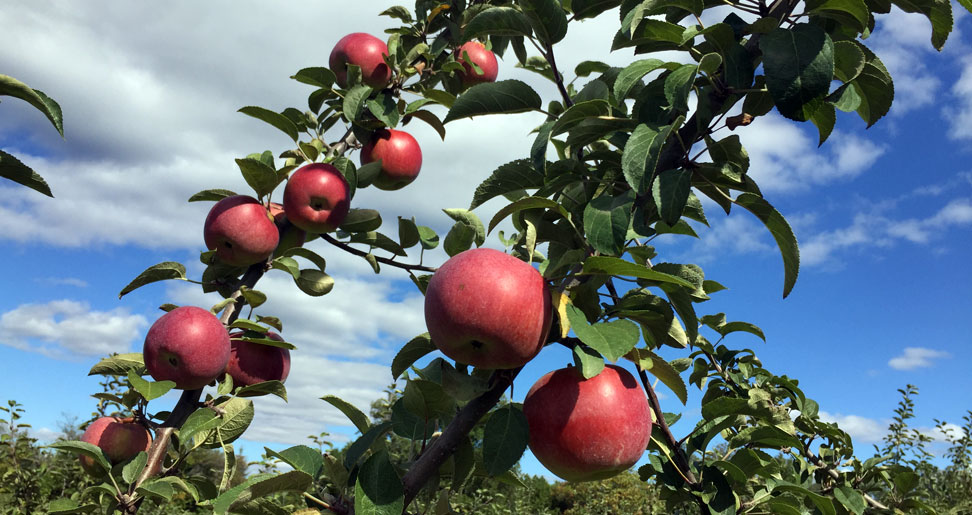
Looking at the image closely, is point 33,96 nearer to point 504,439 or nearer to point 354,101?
point 504,439

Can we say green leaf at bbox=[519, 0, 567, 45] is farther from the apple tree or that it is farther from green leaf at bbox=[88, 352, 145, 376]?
green leaf at bbox=[88, 352, 145, 376]

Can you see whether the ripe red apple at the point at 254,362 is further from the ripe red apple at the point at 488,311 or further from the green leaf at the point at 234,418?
the ripe red apple at the point at 488,311

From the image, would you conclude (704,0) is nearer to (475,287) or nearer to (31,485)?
(475,287)

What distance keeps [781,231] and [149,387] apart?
2.02 m

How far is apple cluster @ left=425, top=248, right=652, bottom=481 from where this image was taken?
1.24 metres

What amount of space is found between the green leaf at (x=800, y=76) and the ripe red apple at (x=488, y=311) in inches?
22.8

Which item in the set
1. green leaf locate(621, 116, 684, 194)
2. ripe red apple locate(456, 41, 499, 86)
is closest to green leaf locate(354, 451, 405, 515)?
green leaf locate(621, 116, 684, 194)

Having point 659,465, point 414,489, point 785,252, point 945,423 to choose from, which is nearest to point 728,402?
point 659,465

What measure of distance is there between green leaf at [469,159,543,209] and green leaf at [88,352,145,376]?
166 cm

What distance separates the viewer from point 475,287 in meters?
1.25

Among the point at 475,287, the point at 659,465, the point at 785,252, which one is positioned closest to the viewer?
the point at 475,287

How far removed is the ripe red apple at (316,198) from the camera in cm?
255

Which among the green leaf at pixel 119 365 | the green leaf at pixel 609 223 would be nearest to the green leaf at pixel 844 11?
the green leaf at pixel 609 223

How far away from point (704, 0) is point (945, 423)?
5.04m
